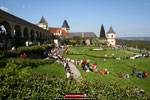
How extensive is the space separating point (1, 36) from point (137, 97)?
15.8m

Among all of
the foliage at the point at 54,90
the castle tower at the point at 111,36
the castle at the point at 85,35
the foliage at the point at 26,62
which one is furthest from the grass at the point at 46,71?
the castle tower at the point at 111,36

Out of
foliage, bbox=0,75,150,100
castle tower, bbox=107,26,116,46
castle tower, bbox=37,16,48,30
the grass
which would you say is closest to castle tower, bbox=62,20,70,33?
castle tower, bbox=107,26,116,46

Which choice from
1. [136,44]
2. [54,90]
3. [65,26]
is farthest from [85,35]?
[54,90]

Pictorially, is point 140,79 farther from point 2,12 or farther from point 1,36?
point 2,12

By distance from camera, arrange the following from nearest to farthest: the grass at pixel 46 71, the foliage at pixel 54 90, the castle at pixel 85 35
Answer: the foliage at pixel 54 90, the grass at pixel 46 71, the castle at pixel 85 35

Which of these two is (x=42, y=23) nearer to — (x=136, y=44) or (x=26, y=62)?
(x=136, y=44)

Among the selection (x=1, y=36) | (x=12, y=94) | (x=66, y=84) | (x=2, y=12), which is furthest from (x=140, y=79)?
(x=2, y=12)

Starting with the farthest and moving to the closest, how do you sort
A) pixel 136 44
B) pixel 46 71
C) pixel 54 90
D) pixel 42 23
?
pixel 42 23 < pixel 136 44 < pixel 46 71 < pixel 54 90

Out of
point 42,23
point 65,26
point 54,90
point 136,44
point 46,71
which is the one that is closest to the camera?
point 54,90

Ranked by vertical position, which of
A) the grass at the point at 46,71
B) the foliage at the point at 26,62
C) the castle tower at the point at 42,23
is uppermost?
the castle tower at the point at 42,23

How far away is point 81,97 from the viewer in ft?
22.2

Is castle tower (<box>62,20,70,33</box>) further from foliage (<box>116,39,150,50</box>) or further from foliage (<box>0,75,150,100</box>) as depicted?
foliage (<box>0,75,150,100</box>)

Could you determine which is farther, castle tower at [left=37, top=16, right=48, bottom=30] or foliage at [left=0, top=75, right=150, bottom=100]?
castle tower at [left=37, top=16, right=48, bottom=30]

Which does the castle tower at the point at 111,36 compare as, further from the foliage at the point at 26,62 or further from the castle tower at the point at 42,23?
the foliage at the point at 26,62
